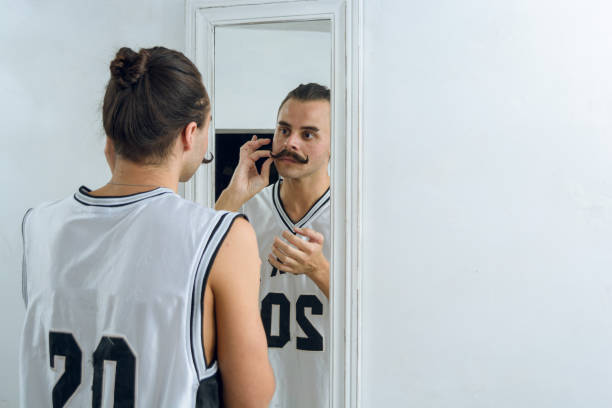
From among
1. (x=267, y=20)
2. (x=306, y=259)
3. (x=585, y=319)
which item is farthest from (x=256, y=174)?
(x=585, y=319)

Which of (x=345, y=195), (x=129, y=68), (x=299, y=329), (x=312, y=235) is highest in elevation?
(x=129, y=68)

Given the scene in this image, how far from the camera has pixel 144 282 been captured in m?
0.70

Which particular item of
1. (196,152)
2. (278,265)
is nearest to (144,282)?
(196,152)

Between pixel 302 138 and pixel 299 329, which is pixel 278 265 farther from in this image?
pixel 302 138

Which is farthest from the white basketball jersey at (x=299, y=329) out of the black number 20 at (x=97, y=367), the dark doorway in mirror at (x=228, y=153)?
the black number 20 at (x=97, y=367)

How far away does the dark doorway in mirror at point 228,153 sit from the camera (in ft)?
3.79

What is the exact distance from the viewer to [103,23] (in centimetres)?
126

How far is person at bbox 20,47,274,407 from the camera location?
2.29ft

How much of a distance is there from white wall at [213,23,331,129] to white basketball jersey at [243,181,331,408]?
0.29 m

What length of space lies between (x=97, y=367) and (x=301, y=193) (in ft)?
1.96

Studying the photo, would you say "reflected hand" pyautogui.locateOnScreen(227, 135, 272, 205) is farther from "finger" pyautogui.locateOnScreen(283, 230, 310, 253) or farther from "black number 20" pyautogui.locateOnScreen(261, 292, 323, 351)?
"black number 20" pyautogui.locateOnScreen(261, 292, 323, 351)

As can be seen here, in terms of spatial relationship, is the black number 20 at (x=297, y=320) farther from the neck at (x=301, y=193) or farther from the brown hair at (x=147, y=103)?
the brown hair at (x=147, y=103)

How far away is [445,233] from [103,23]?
3.55 feet

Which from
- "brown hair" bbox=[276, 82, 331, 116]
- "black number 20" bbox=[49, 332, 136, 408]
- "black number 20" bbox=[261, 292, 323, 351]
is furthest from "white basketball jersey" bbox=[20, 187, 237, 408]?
"brown hair" bbox=[276, 82, 331, 116]
